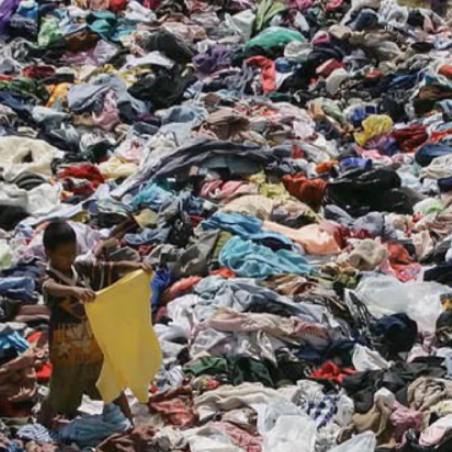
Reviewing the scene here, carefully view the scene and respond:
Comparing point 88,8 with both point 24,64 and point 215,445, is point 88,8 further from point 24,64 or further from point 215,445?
point 215,445

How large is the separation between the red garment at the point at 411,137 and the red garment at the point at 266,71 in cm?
175

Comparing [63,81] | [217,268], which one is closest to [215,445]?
[217,268]

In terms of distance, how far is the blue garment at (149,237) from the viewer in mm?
8336

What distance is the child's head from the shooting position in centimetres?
547

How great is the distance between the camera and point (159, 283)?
7.68 m

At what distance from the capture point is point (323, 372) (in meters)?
6.78

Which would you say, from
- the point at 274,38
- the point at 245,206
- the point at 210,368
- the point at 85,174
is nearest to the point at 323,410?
the point at 210,368

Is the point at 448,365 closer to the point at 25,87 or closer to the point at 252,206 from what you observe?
the point at 252,206

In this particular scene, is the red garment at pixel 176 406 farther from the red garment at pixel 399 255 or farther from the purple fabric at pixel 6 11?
the purple fabric at pixel 6 11

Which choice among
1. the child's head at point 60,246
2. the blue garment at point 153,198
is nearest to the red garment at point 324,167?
the blue garment at point 153,198

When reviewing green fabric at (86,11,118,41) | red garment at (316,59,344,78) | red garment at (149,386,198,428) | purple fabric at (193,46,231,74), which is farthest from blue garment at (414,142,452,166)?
green fabric at (86,11,118,41)

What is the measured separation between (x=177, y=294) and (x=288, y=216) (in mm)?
1512

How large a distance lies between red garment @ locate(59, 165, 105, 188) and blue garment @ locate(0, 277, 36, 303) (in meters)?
2.17

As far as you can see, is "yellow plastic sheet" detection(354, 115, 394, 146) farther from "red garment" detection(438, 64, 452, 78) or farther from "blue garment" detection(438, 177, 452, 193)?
"blue garment" detection(438, 177, 452, 193)
